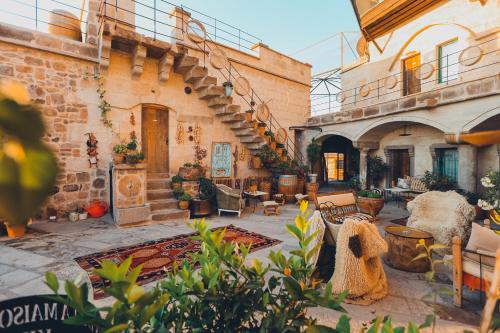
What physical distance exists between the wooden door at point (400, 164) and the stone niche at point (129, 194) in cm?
895

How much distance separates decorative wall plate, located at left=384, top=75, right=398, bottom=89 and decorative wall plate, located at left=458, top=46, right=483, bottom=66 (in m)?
1.98

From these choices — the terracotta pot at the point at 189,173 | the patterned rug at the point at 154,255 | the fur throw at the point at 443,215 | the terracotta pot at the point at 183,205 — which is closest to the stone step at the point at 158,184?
the terracotta pot at the point at 189,173

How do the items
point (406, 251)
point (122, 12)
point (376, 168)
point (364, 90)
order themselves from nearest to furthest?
point (406, 251)
point (122, 12)
point (376, 168)
point (364, 90)

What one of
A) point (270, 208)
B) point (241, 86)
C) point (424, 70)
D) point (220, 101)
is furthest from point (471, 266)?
point (241, 86)

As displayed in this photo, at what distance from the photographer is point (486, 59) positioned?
7.53 meters

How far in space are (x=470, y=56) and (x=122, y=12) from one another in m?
9.81

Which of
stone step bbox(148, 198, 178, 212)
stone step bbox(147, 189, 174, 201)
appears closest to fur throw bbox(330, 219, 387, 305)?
stone step bbox(148, 198, 178, 212)

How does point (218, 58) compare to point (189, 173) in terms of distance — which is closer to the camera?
point (189, 173)

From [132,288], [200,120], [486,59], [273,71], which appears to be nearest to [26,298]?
[132,288]

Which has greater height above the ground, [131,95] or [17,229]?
[131,95]

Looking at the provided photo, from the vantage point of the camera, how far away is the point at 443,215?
16.3ft

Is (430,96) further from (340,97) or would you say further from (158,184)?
(158,184)

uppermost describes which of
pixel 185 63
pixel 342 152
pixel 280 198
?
pixel 185 63

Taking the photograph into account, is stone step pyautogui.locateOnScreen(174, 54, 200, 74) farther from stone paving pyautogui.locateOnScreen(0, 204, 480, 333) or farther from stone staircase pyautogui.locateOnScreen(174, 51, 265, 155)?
stone paving pyautogui.locateOnScreen(0, 204, 480, 333)
